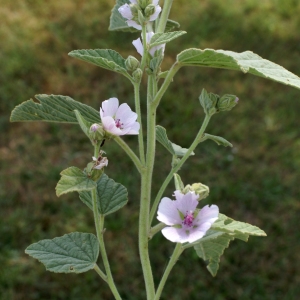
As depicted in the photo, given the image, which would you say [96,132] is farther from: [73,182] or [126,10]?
[126,10]

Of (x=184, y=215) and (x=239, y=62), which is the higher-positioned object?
(x=239, y=62)

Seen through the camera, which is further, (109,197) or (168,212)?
(109,197)

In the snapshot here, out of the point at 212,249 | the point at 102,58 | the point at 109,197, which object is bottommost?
the point at 212,249

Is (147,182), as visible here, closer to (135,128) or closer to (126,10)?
(135,128)

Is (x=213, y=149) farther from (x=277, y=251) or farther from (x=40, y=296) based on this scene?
(x=40, y=296)

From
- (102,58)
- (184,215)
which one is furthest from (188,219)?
(102,58)

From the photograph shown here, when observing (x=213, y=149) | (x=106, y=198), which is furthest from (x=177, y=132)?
(x=106, y=198)
